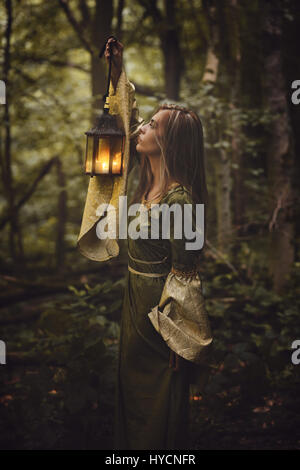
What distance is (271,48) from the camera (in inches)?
145

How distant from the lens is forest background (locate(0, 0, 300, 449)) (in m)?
2.71

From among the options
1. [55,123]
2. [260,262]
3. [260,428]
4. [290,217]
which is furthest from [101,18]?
[260,428]

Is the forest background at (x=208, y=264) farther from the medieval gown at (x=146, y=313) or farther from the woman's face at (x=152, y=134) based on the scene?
the woman's face at (x=152, y=134)

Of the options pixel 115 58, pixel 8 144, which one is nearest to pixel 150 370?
pixel 115 58

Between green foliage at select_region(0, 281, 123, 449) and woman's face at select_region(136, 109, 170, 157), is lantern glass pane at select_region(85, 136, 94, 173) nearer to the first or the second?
woman's face at select_region(136, 109, 170, 157)

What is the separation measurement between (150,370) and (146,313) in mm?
288

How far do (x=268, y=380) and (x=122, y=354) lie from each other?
5.31 feet

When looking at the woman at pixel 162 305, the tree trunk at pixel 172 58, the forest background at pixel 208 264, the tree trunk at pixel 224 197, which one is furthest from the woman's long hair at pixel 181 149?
the tree trunk at pixel 172 58

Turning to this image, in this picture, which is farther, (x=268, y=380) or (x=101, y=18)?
(x=101, y=18)

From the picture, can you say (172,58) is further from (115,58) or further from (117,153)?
(117,153)

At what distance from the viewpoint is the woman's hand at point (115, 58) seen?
179 cm

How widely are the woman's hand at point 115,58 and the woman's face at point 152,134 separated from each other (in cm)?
29
